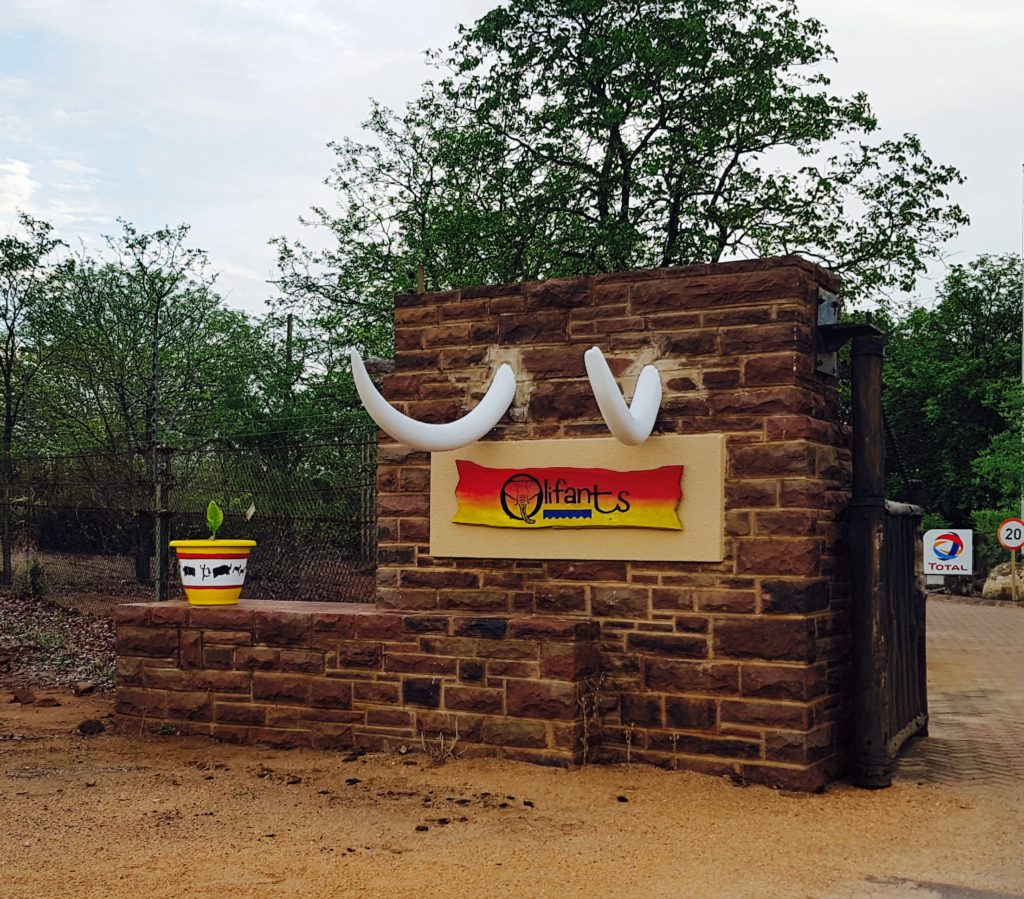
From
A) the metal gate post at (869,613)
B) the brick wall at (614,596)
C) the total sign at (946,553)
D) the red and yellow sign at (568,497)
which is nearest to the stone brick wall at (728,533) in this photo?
the brick wall at (614,596)

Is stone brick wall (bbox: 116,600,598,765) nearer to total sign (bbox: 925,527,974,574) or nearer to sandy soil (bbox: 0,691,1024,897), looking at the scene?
sandy soil (bbox: 0,691,1024,897)

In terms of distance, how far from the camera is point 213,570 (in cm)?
872

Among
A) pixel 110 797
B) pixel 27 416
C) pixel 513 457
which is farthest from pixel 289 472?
pixel 27 416

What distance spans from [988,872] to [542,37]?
65.3 feet

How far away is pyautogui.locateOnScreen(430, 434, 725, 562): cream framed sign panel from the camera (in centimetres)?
729

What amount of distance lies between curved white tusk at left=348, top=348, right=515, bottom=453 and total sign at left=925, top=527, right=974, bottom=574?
17.6 m

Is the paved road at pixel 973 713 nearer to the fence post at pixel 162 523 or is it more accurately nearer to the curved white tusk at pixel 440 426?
the curved white tusk at pixel 440 426

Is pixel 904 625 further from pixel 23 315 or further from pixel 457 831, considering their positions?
pixel 23 315

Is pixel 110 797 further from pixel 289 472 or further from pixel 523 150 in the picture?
pixel 523 150

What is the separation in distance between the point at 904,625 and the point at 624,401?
2.79 m

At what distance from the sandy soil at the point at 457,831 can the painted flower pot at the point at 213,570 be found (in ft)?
3.80

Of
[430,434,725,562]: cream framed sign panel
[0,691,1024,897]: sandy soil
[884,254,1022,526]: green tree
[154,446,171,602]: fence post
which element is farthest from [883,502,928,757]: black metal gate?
[884,254,1022,526]: green tree

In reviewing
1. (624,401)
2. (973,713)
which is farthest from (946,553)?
(624,401)

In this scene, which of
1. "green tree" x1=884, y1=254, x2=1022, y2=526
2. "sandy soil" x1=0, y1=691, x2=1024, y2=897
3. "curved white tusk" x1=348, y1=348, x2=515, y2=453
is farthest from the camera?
"green tree" x1=884, y1=254, x2=1022, y2=526
